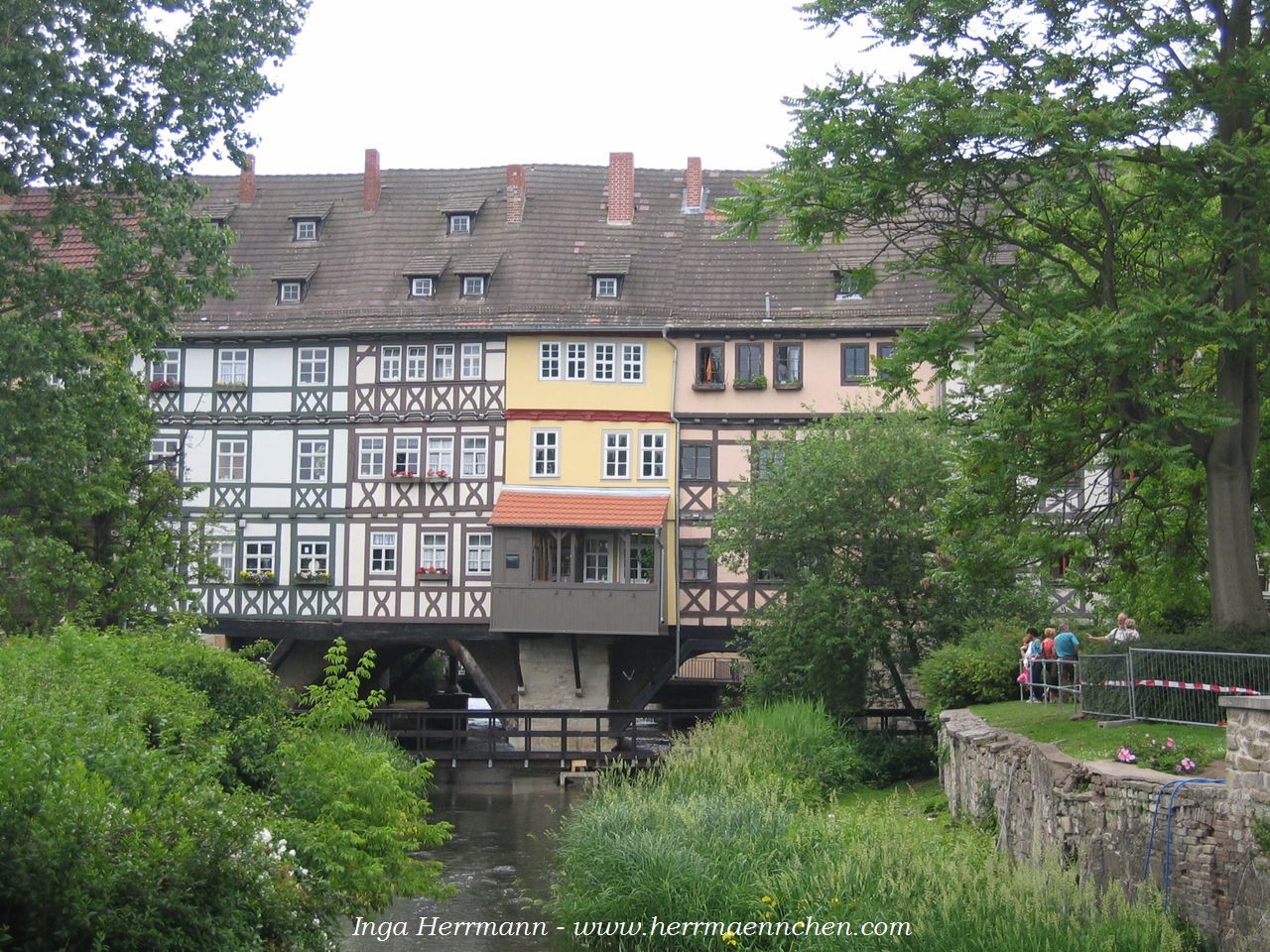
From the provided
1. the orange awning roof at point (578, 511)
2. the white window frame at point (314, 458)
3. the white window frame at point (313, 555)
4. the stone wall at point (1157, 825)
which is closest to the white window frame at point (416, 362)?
the white window frame at point (314, 458)

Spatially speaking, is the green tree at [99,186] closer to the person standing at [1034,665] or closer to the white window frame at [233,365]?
the person standing at [1034,665]

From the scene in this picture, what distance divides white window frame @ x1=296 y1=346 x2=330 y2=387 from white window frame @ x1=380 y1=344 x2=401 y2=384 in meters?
1.26

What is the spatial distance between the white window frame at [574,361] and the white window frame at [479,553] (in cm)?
394

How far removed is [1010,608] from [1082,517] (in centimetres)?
933

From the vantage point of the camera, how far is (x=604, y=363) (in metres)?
35.1

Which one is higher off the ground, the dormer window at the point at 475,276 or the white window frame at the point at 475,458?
the dormer window at the point at 475,276

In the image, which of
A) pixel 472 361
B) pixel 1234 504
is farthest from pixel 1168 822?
pixel 472 361

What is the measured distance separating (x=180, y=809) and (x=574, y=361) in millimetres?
26423

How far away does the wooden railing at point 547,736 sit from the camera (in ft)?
103

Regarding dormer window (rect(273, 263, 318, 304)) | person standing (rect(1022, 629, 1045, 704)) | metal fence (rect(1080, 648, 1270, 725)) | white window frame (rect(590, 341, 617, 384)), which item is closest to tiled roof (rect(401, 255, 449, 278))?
dormer window (rect(273, 263, 318, 304))

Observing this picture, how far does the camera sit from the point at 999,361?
16.2 meters

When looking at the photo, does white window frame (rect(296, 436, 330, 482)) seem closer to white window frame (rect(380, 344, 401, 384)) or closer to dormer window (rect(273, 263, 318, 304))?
white window frame (rect(380, 344, 401, 384))

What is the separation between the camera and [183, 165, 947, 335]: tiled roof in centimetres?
3500

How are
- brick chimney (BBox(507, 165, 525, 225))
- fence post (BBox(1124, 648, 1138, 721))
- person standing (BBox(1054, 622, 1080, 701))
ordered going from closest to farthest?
fence post (BBox(1124, 648, 1138, 721)), person standing (BBox(1054, 622, 1080, 701)), brick chimney (BBox(507, 165, 525, 225))
